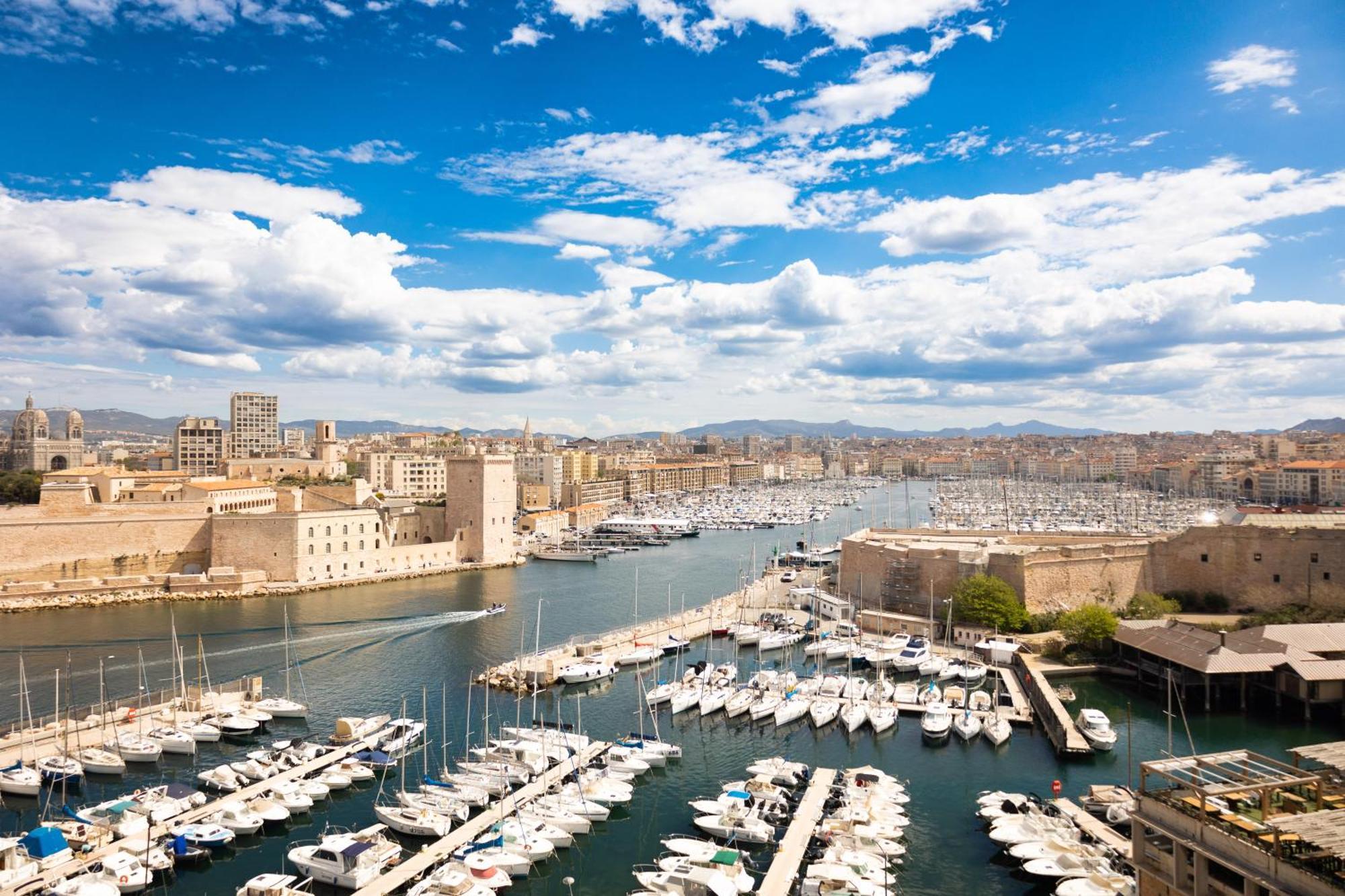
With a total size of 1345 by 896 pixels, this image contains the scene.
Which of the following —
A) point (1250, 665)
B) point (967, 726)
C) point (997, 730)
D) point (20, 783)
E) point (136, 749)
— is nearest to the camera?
point (20, 783)

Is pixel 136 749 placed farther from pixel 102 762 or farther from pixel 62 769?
pixel 62 769

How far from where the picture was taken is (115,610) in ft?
86.7

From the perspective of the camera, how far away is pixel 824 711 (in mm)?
15820

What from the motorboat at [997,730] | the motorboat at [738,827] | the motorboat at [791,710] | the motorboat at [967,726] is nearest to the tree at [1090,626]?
the motorboat at [997,730]

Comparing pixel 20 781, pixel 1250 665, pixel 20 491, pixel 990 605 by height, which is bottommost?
pixel 20 781

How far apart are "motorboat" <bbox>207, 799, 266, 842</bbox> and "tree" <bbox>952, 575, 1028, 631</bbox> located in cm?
1670

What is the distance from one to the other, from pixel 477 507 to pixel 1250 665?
28.3 meters

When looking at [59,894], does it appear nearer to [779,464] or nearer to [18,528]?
[18,528]

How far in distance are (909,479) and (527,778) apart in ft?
399

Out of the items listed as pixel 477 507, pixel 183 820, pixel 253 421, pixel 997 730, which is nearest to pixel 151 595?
pixel 477 507

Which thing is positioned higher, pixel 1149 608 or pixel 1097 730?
pixel 1149 608

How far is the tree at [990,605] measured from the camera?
21516mm

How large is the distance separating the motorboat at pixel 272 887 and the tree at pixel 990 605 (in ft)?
55.2

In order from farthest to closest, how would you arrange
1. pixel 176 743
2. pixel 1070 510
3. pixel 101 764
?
pixel 1070 510
pixel 176 743
pixel 101 764
